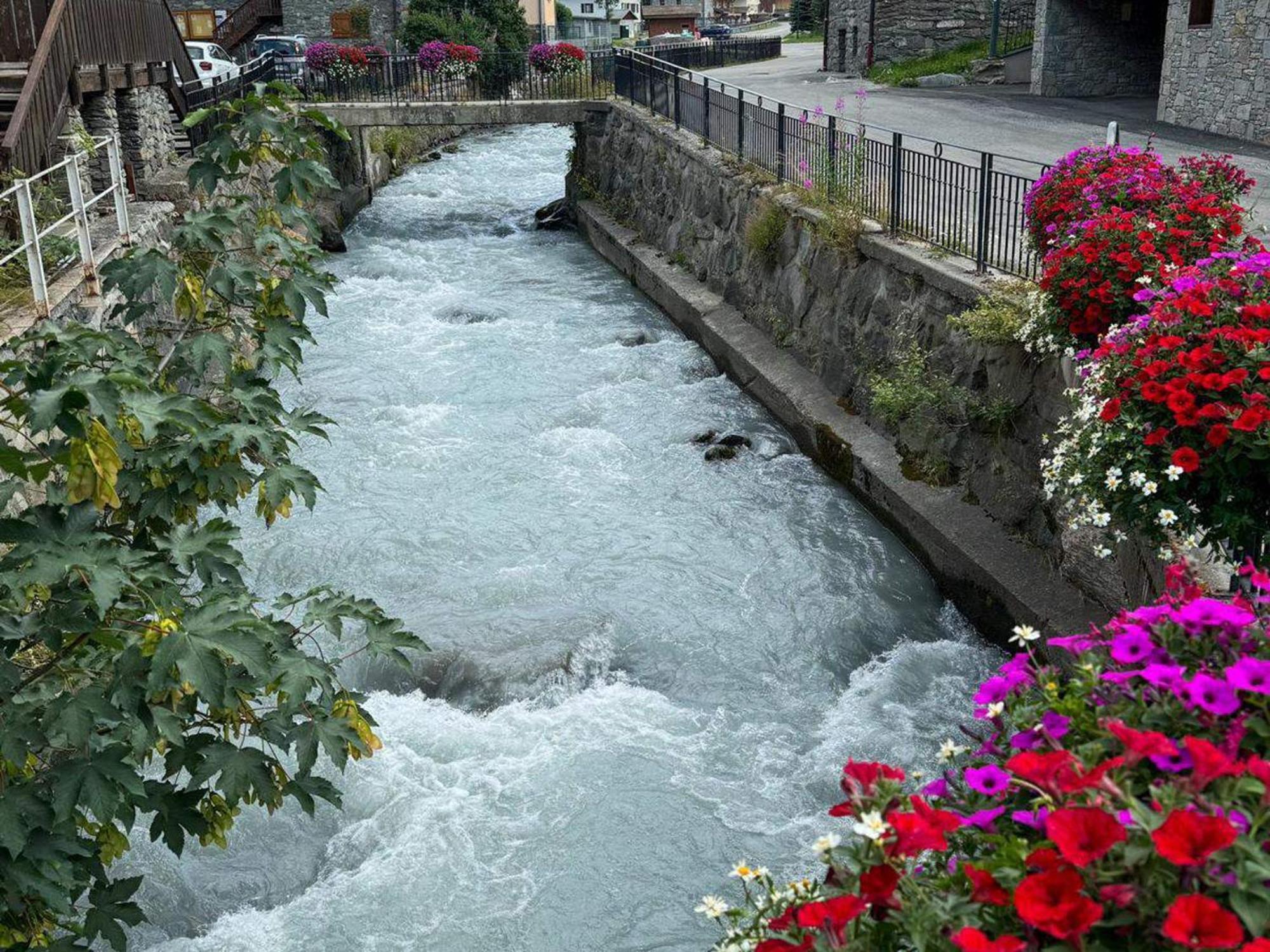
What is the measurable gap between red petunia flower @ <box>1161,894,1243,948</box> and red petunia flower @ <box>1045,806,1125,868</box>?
13 cm

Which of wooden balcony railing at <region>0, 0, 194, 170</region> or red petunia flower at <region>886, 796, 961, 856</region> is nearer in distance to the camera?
red petunia flower at <region>886, 796, 961, 856</region>

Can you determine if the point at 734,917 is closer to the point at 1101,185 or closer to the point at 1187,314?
the point at 1187,314

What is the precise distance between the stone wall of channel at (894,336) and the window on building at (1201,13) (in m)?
7.26

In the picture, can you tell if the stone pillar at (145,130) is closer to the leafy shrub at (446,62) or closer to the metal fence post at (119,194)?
the metal fence post at (119,194)

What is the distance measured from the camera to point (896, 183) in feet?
35.9

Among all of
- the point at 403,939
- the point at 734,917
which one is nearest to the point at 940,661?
the point at 403,939

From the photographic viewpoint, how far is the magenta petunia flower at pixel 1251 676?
7.83 feet

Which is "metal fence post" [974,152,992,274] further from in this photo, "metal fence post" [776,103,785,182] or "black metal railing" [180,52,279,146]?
"black metal railing" [180,52,279,146]

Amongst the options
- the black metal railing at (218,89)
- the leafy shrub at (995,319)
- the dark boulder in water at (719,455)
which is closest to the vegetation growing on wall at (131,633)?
the leafy shrub at (995,319)

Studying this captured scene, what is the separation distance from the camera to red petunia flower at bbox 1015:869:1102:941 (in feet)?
6.35

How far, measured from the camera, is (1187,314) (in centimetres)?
538

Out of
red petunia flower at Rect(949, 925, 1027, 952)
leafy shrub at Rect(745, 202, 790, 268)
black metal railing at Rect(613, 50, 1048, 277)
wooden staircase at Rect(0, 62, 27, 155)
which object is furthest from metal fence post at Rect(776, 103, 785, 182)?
A: red petunia flower at Rect(949, 925, 1027, 952)

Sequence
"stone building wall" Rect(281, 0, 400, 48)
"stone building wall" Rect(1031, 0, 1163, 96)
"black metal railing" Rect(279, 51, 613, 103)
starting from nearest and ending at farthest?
"black metal railing" Rect(279, 51, 613, 103) < "stone building wall" Rect(1031, 0, 1163, 96) < "stone building wall" Rect(281, 0, 400, 48)


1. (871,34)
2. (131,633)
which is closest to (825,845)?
(131,633)
